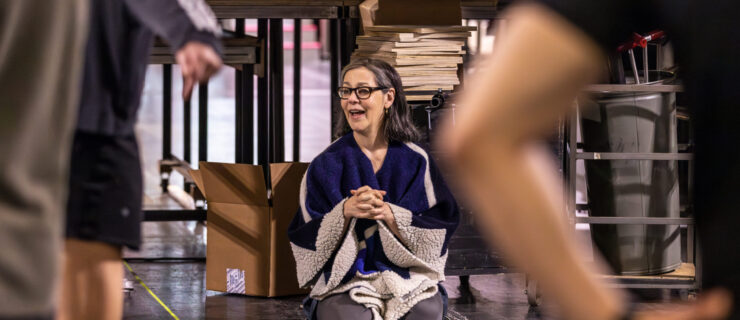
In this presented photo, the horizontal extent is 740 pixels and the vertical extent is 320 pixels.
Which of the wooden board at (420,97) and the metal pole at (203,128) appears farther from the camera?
the metal pole at (203,128)

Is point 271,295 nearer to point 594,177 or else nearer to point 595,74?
point 594,177

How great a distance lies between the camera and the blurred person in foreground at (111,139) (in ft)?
5.16

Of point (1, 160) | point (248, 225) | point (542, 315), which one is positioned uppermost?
point (1, 160)

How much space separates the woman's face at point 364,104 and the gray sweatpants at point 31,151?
2263 millimetres

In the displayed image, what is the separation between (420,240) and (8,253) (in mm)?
2291

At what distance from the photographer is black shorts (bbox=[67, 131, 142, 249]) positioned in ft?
5.16

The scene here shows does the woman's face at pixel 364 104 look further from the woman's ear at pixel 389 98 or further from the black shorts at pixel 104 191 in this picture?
the black shorts at pixel 104 191

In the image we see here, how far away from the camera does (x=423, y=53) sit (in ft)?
13.7

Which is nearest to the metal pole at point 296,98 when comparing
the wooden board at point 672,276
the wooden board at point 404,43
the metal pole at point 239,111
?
the metal pole at point 239,111

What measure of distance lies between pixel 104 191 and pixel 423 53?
2720 millimetres

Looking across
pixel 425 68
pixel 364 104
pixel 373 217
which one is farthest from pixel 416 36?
pixel 373 217

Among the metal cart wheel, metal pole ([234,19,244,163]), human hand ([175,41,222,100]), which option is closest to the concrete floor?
the metal cart wheel

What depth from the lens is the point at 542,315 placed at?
429 cm

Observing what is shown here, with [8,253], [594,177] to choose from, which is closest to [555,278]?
[8,253]
